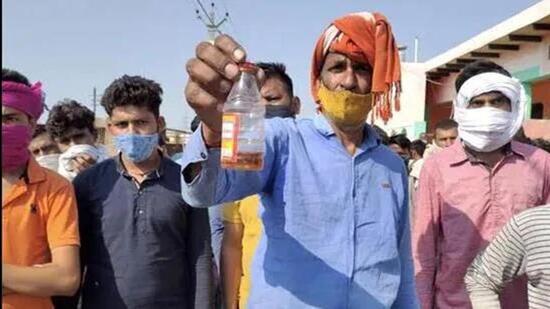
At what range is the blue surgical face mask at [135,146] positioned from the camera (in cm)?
291

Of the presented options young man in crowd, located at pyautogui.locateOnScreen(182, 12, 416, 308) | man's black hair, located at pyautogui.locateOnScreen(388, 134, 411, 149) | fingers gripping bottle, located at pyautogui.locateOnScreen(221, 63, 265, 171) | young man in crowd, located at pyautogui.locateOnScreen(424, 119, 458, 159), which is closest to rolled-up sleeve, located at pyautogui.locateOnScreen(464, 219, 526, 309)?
young man in crowd, located at pyautogui.locateOnScreen(182, 12, 416, 308)

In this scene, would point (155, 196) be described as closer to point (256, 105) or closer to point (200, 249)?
point (200, 249)

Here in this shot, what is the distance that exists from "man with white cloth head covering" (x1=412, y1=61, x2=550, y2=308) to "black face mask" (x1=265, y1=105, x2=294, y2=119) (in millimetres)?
887

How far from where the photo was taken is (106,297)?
2.75 meters

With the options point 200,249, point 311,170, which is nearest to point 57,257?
point 200,249

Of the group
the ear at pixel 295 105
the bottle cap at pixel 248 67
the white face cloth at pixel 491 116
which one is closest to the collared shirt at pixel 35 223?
the bottle cap at pixel 248 67

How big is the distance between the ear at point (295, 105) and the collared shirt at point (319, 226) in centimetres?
184

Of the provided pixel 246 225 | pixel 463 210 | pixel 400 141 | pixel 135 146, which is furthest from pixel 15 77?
pixel 400 141

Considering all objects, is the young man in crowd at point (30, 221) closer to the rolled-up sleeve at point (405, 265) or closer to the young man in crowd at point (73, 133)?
the rolled-up sleeve at point (405, 265)

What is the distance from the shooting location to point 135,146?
293 centimetres

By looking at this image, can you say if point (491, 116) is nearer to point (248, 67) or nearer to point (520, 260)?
point (520, 260)

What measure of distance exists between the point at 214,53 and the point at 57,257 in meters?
1.31

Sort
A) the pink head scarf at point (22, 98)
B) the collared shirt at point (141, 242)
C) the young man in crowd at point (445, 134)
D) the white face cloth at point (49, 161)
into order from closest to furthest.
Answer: the pink head scarf at point (22, 98)
the collared shirt at point (141, 242)
the white face cloth at point (49, 161)
the young man in crowd at point (445, 134)

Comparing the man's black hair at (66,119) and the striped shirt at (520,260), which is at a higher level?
the man's black hair at (66,119)
